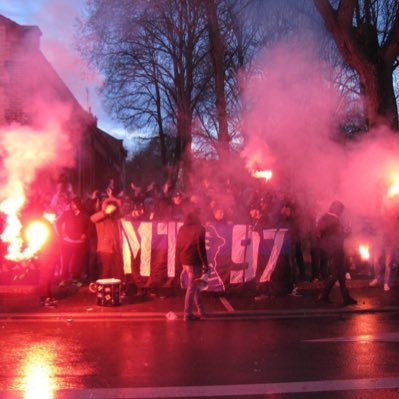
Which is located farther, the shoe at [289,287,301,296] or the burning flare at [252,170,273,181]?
the burning flare at [252,170,273,181]

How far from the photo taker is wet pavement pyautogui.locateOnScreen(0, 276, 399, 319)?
328 inches

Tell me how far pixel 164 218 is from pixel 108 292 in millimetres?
1887

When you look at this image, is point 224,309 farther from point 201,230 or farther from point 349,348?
point 349,348

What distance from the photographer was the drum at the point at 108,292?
28.4 feet

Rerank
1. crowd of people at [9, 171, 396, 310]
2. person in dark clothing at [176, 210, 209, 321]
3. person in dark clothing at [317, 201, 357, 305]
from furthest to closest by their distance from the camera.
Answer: crowd of people at [9, 171, 396, 310] < person in dark clothing at [317, 201, 357, 305] < person in dark clothing at [176, 210, 209, 321]

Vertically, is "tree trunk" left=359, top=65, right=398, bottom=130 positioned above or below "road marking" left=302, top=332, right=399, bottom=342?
above

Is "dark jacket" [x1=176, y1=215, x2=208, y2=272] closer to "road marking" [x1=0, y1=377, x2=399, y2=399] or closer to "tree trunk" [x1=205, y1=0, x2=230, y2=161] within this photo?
"road marking" [x1=0, y1=377, x2=399, y2=399]

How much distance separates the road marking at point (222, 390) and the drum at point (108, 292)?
3842mm

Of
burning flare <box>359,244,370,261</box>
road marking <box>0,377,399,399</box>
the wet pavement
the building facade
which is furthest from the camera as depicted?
the building facade

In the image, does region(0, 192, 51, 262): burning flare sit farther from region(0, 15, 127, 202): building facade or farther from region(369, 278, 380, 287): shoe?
region(369, 278, 380, 287): shoe

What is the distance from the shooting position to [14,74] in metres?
13.1

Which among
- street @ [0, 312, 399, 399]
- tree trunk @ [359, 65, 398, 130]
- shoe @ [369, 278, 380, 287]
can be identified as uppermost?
tree trunk @ [359, 65, 398, 130]

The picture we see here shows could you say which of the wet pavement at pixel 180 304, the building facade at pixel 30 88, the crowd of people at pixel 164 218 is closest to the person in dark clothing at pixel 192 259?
the wet pavement at pixel 180 304

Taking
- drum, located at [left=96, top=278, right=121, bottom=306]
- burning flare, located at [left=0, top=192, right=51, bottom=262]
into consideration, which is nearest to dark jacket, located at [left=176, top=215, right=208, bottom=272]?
drum, located at [left=96, top=278, right=121, bottom=306]
